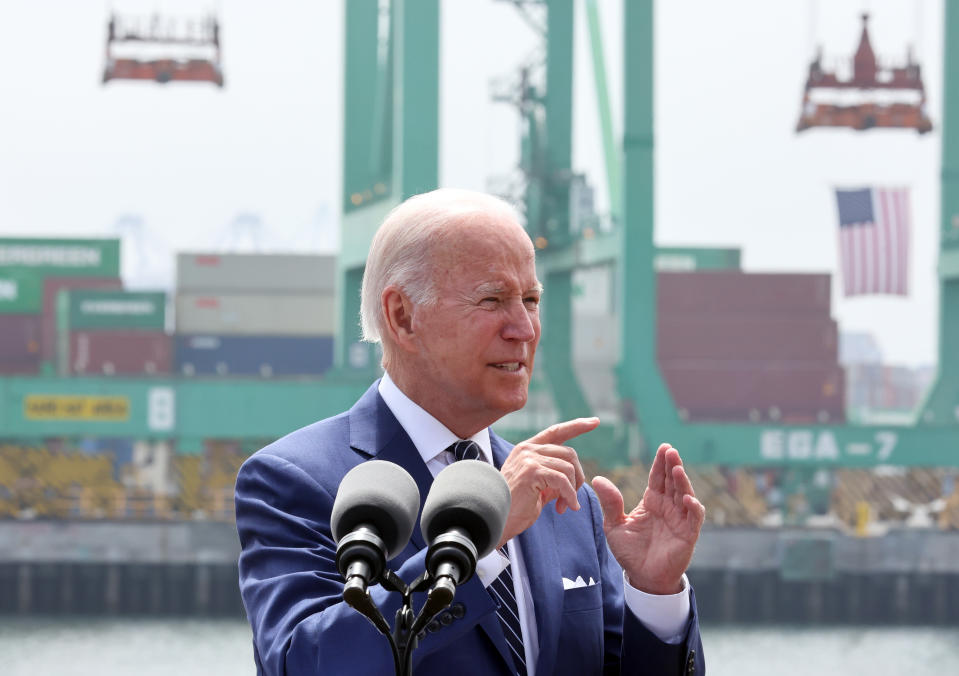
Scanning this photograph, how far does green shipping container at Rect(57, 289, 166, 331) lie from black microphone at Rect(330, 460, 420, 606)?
46033 mm

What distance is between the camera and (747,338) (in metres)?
49.9

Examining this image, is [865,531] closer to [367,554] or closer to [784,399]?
[784,399]

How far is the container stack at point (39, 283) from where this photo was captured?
4759cm

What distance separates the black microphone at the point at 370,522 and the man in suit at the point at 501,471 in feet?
0.69

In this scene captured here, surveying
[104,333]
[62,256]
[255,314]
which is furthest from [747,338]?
[62,256]

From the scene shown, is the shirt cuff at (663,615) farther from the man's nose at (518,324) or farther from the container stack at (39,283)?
→ the container stack at (39,283)

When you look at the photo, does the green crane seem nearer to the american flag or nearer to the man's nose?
the american flag

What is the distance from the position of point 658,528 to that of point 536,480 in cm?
40

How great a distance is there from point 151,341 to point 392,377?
152ft

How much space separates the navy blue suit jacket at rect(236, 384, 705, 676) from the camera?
1.94 meters

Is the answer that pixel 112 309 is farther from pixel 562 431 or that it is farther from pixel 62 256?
pixel 562 431

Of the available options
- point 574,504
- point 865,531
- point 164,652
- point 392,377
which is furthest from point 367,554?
point 865,531

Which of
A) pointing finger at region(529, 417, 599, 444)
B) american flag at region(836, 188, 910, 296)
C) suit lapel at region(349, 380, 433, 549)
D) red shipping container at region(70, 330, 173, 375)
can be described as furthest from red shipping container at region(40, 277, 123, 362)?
pointing finger at region(529, 417, 599, 444)

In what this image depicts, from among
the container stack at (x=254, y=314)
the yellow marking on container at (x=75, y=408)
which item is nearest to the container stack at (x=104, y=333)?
the container stack at (x=254, y=314)
